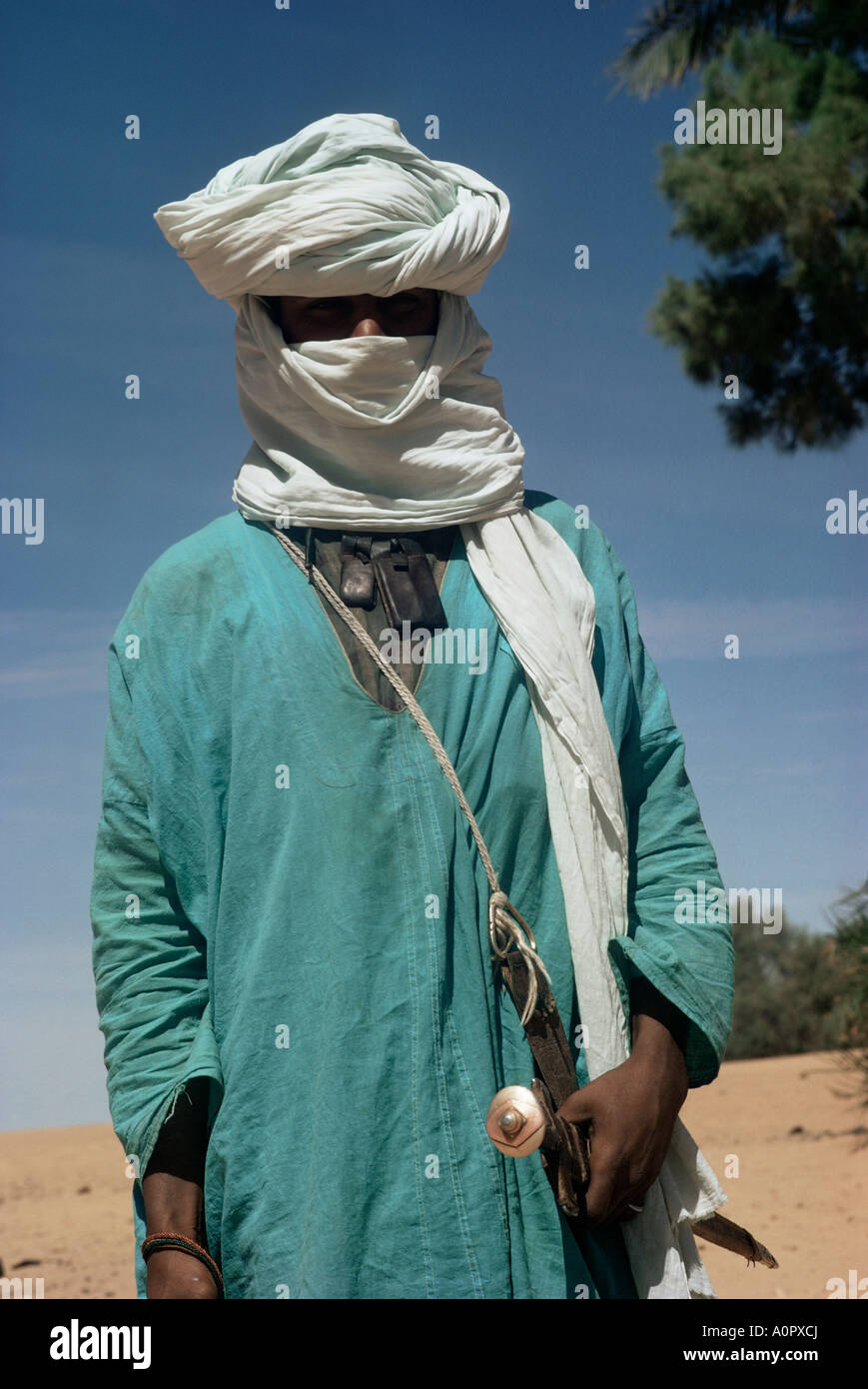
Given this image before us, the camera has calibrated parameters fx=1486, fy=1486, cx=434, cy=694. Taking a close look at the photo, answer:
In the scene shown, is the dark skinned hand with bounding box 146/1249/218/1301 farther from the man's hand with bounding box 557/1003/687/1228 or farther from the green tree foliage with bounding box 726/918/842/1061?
the green tree foliage with bounding box 726/918/842/1061

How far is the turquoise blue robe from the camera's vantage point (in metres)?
2.10

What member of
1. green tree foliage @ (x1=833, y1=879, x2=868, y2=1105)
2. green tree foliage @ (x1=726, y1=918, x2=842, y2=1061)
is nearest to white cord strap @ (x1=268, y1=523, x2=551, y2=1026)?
green tree foliage @ (x1=833, y1=879, x2=868, y2=1105)

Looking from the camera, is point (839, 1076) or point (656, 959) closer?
point (656, 959)

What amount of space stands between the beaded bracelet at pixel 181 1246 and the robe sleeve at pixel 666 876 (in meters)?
0.72

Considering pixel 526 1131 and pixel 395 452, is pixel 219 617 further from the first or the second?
pixel 526 1131

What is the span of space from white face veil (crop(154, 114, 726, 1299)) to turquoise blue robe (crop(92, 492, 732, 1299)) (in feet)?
0.22

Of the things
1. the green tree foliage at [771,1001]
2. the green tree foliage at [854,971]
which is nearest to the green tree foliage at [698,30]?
the green tree foliage at [854,971]

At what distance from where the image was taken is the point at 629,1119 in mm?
2115

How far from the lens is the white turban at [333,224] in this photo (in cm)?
234

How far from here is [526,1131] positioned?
6.40 feet
